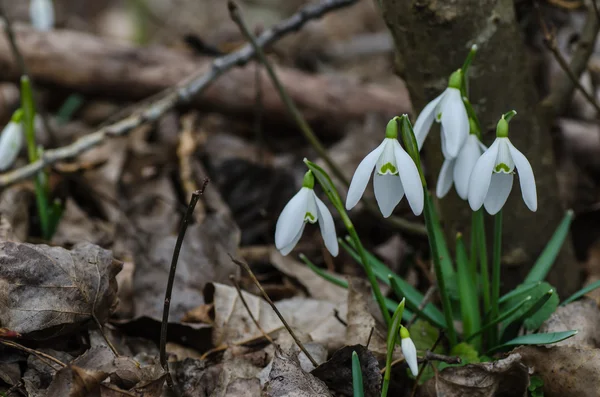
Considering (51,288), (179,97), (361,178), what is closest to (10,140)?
(179,97)

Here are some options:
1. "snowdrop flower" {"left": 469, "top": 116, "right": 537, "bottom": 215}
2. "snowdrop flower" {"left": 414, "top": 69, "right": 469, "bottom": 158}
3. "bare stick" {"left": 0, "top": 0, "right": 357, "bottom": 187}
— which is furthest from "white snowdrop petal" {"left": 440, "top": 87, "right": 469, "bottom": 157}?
"bare stick" {"left": 0, "top": 0, "right": 357, "bottom": 187}

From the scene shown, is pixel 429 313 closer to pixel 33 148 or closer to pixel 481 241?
pixel 481 241

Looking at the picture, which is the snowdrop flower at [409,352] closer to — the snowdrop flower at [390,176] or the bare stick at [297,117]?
the snowdrop flower at [390,176]

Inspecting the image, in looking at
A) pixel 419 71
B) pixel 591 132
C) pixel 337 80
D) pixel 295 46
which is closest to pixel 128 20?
pixel 295 46

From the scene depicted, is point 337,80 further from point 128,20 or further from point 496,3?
point 128,20

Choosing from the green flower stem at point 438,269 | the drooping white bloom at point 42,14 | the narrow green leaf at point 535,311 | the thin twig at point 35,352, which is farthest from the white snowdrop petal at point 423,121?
the drooping white bloom at point 42,14

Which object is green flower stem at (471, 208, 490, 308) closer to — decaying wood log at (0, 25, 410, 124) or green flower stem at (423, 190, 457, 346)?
green flower stem at (423, 190, 457, 346)
